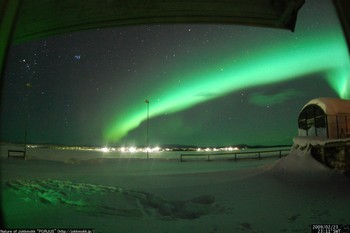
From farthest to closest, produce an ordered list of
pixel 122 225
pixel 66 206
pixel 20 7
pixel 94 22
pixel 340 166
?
pixel 340 166 < pixel 94 22 < pixel 66 206 < pixel 122 225 < pixel 20 7

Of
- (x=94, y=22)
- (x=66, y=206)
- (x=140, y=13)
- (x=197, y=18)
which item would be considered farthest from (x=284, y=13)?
(x=66, y=206)

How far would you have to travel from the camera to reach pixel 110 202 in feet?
22.8

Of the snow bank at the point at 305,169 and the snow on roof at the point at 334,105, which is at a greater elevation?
the snow on roof at the point at 334,105

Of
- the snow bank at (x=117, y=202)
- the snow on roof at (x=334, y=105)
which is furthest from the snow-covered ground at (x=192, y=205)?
the snow on roof at (x=334, y=105)

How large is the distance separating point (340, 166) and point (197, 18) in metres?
8.30

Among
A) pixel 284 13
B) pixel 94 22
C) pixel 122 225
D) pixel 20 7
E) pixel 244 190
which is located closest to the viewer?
pixel 20 7

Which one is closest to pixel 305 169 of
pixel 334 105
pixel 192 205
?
pixel 192 205

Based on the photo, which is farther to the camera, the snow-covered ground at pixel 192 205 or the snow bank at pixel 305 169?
the snow bank at pixel 305 169

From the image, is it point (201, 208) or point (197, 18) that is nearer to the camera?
point (197, 18)

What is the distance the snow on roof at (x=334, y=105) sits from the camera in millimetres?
14422

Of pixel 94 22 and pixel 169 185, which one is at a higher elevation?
pixel 94 22

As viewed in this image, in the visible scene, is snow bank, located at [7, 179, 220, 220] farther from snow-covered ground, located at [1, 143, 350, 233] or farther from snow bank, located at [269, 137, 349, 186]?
snow bank, located at [269, 137, 349, 186]

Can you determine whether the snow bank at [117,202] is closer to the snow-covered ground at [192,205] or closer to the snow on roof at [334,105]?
the snow-covered ground at [192,205]

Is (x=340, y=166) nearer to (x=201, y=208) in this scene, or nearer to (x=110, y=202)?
(x=201, y=208)
